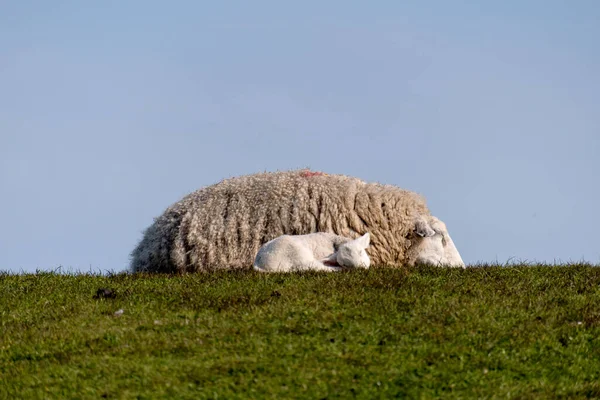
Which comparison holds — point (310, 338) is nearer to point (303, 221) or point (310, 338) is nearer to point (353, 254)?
point (353, 254)

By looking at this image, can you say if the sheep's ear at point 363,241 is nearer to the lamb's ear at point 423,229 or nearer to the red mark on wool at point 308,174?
the lamb's ear at point 423,229

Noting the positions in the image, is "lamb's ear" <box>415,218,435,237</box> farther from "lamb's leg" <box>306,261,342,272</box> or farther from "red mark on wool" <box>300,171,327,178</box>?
"red mark on wool" <box>300,171,327,178</box>

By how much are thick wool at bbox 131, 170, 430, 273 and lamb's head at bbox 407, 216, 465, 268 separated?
0.44 ft

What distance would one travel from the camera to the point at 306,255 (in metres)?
15.1

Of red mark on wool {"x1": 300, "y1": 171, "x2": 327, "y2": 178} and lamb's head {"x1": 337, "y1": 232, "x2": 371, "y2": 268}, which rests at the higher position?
red mark on wool {"x1": 300, "y1": 171, "x2": 327, "y2": 178}

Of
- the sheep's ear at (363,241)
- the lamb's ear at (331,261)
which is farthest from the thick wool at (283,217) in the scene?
the lamb's ear at (331,261)

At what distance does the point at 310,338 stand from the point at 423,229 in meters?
6.67

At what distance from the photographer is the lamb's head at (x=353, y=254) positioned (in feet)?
49.4

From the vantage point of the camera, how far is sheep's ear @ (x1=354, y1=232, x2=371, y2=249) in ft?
49.9

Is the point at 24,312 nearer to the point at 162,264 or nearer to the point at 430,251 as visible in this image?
the point at 162,264

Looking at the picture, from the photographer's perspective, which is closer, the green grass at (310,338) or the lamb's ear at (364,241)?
the green grass at (310,338)

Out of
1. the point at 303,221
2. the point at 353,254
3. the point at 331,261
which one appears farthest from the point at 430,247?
the point at 303,221

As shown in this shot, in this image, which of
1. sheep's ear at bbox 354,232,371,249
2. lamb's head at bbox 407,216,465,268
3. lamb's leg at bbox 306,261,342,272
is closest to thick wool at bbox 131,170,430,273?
lamb's head at bbox 407,216,465,268

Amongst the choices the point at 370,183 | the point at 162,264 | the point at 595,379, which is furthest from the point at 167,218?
the point at 595,379
